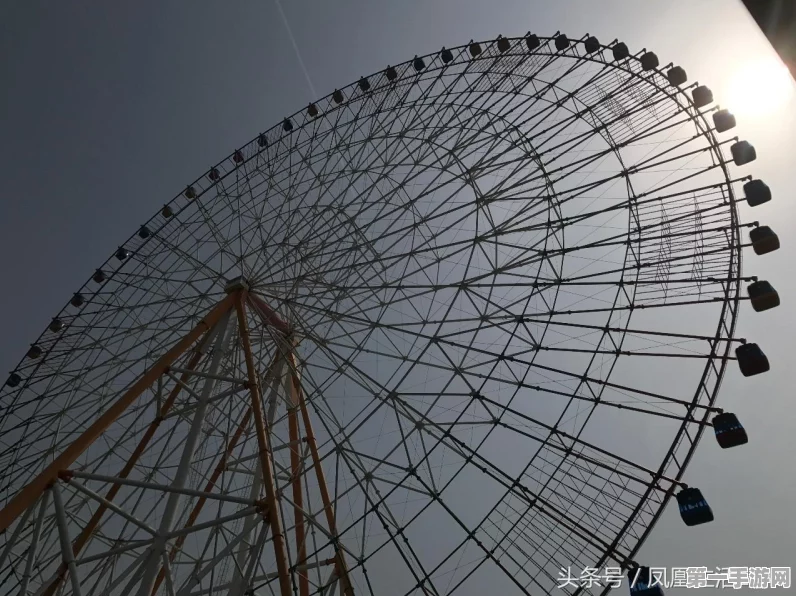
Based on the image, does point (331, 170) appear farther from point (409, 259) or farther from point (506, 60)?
point (506, 60)

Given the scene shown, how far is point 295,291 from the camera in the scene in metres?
18.4

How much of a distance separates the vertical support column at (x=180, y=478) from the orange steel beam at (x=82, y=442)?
97 centimetres

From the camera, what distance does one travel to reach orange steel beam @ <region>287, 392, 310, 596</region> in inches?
549

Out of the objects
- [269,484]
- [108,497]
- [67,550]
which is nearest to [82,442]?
[67,550]

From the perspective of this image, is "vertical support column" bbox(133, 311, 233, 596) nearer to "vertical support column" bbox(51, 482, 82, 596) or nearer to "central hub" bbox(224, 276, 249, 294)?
"vertical support column" bbox(51, 482, 82, 596)

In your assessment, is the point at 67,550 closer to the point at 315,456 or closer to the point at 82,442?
the point at 82,442

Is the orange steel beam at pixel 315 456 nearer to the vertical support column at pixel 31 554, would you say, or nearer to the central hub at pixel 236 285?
the central hub at pixel 236 285

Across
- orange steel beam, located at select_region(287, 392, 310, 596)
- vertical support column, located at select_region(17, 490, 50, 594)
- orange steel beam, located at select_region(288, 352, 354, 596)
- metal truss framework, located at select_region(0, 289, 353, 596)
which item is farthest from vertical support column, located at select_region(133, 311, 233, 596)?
orange steel beam, located at select_region(287, 392, 310, 596)

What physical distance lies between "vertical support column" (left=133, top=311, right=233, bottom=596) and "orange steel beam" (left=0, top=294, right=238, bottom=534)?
3.19 feet

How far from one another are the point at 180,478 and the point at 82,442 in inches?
95.7

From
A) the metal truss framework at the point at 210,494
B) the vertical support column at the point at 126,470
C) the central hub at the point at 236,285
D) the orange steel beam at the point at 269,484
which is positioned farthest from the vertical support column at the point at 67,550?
the central hub at the point at 236,285

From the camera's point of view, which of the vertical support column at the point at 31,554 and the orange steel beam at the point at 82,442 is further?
the orange steel beam at the point at 82,442

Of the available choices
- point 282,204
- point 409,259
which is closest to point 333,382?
point 409,259

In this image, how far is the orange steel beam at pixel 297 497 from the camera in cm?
1395
